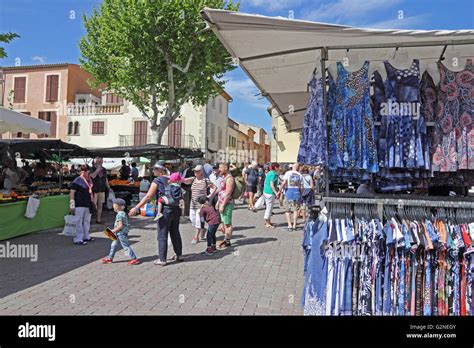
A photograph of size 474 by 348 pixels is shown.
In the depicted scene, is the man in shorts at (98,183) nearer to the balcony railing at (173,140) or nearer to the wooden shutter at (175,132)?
the balcony railing at (173,140)

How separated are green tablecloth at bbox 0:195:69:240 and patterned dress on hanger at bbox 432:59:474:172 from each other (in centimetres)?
789

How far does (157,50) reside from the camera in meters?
16.7

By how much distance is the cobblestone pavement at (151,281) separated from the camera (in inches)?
161

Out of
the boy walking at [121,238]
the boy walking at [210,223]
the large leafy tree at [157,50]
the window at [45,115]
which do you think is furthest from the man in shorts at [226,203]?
the window at [45,115]

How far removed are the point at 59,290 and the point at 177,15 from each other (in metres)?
14.5

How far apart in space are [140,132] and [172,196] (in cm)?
2601

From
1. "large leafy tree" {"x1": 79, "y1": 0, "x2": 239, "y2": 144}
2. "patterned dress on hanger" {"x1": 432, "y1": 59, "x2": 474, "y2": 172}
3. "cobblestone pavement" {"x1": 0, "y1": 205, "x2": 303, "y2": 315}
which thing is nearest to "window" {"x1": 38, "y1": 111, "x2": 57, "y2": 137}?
"large leafy tree" {"x1": 79, "y1": 0, "x2": 239, "y2": 144}

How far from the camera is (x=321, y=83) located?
363cm

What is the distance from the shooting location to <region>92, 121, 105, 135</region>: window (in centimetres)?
3098

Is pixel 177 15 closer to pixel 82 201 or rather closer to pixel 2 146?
pixel 2 146

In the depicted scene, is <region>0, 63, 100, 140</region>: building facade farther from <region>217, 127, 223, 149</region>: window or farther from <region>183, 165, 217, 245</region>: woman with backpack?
<region>183, 165, 217, 245</region>: woman with backpack

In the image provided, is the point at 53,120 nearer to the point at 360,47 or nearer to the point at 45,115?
the point at 45,115
